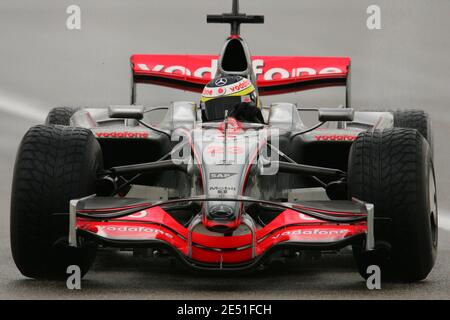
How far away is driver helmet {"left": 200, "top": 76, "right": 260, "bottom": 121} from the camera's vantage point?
976 centimetres

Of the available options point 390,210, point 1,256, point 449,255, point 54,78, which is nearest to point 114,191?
point 1,256

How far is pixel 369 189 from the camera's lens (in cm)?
802

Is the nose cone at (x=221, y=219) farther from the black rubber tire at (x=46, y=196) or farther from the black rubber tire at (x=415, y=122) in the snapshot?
the black rubber tire at (x=415, y=122)

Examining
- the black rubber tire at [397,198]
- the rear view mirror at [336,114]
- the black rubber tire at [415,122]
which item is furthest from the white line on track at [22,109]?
the black rubber tire at [397,198]

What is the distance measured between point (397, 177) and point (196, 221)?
1.35 metres

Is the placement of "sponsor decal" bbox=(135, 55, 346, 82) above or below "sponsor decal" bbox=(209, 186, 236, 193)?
above

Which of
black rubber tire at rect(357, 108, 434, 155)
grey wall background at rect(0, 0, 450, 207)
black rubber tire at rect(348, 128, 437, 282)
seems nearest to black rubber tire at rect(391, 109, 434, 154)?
black rubber tire at rect(357, 108, 434, 155)

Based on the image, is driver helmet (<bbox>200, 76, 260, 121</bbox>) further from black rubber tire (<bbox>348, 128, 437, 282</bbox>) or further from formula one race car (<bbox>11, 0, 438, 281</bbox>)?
black rubber tire (<bbox>348, 128, 437, 282</bbox>)

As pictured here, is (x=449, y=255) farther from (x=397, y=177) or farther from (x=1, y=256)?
(x=1, y=256)

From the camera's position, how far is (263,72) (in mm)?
12133

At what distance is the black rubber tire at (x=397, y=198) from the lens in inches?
311

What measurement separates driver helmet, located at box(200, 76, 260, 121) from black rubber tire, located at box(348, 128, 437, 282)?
1765 millimetres

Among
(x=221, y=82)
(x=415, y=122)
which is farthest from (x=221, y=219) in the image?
(x=415, y=122)

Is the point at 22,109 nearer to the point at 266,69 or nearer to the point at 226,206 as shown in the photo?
the point at 266,69
